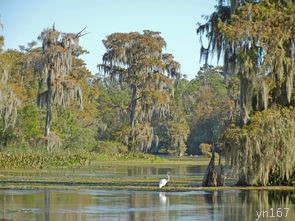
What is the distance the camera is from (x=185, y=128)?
295 ft

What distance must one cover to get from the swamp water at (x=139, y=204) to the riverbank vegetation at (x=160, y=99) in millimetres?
2405

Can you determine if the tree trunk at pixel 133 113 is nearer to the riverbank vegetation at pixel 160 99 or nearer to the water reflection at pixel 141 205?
the riverbank vegetation at pixel 160 99

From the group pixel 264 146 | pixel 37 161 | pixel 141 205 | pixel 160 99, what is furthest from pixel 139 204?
pixel 160 99

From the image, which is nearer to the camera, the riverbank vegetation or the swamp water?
the swamp water

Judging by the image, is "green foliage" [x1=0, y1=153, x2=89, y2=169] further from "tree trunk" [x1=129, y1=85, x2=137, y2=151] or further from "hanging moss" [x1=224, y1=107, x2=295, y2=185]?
"hanging moss" [x1=224, y1=107, x2=295, y2=185]

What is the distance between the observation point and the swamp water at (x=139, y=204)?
18500mm

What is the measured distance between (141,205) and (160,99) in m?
44.3

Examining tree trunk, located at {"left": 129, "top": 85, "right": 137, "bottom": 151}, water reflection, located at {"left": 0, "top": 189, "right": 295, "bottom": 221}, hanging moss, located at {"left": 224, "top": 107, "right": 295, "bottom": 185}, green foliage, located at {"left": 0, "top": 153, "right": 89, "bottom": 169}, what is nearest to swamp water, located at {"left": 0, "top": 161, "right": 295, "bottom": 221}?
water reflection, located at {"left": 0, "top": 189, "right": 295, "bottom": 221}

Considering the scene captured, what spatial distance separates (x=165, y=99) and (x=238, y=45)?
122 feet

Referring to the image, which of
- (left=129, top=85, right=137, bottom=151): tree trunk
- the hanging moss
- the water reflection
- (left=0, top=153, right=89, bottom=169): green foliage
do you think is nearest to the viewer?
the water reflection

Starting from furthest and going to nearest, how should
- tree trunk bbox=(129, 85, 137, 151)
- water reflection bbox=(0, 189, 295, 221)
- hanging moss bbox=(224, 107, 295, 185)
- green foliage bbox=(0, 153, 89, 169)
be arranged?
1. tree trunk bbox=(129, 85, 137, 151)
2. green foliage bbox=(0, 153, 89, 169)
3. hanging moss bbox=(224, 107, 295, 185)
4. water reflection bbox=(0, 189, 295, 221)

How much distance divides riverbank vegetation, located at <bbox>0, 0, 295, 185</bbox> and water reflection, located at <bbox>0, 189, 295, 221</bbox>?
248 centimetres

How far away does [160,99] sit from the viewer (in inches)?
2576

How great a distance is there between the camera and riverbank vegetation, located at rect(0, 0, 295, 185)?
28.1 m
